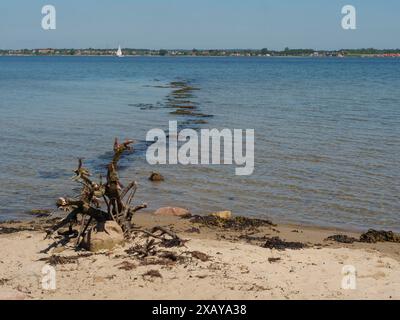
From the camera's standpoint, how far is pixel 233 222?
1469cm

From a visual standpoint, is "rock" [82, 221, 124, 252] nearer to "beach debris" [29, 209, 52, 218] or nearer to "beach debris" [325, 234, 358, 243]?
"beach debris" [29, 209, 52, 218]

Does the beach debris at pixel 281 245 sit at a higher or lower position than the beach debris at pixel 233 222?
lower

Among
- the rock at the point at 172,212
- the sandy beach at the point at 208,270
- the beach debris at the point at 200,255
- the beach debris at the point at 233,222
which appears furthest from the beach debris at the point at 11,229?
the beach debris at the point at 200,255

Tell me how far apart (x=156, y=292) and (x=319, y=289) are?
2786 mm

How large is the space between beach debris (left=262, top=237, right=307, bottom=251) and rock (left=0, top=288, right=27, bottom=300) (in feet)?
17.2

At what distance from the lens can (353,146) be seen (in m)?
24.3

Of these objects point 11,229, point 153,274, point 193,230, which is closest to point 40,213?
point 11,229

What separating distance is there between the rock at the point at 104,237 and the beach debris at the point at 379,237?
5.63 m

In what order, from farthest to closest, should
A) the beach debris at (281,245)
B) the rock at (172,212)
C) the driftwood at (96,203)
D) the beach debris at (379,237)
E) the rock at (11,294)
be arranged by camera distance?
the rock at (172,212) < the beach debris at (379,237) < the beach debris at (281,245) < the driftwood at (96,203) < the rock at (11,294)

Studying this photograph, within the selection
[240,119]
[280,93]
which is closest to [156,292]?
[240,119]

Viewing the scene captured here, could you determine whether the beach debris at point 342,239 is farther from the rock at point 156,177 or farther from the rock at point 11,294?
the rock at point 11,294

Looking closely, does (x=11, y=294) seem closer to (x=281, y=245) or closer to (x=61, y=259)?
(x=61, y=259)

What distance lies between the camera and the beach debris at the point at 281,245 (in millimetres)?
12531

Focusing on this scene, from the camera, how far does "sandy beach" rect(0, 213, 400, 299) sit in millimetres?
9906
